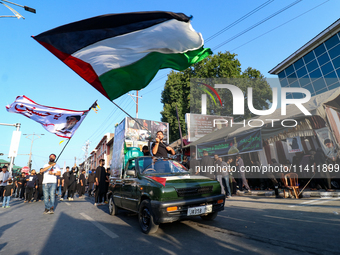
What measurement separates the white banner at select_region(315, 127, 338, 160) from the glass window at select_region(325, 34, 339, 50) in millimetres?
15388

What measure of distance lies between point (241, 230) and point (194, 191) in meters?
1.21

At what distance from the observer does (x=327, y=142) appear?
8625 mm

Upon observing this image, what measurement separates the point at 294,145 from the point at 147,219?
10733 mm

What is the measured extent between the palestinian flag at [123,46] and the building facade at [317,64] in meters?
16.3

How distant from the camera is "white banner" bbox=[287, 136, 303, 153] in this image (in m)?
11.5

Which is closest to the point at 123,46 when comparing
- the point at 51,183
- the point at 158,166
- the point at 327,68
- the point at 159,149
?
the point at 159,149

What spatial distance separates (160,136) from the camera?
5984mm

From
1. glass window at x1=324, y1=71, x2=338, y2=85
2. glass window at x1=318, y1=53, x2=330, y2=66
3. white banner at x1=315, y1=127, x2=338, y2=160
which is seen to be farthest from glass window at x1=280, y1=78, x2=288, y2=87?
white banner at x1=315, y1=127, x2=338, y2=160

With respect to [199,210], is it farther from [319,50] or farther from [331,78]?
[319,50]

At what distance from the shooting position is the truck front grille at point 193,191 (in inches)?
169

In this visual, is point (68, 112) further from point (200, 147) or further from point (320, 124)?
point (320, 124)

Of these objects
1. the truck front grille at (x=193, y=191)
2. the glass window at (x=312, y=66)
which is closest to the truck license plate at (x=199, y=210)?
the truck front grille at (x=193, y=191)

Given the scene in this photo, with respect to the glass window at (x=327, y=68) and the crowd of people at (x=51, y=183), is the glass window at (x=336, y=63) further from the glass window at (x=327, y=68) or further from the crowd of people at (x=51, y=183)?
the crowd of people at (x=51, y=183)

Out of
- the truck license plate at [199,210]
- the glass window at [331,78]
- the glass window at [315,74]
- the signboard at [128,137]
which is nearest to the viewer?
the truck license plate at [199,210]
